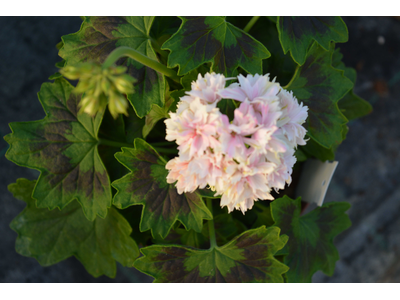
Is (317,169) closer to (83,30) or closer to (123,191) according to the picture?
(123,191)

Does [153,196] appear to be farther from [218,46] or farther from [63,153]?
[218,46]

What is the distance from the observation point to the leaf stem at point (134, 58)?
0.65 meters

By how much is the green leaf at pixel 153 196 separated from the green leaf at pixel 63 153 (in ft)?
0.34

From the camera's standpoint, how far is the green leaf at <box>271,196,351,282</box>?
116 centimetres

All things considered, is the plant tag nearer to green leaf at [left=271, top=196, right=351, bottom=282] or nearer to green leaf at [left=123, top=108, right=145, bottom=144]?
green leaf at [left=271, top=196, right=351, bottom=282]

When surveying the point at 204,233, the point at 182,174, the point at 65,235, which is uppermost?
the point at 182,174

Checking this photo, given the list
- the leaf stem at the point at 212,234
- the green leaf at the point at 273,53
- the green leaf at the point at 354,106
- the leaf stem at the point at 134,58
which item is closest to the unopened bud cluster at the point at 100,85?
the leaf stem at the point at 134,58

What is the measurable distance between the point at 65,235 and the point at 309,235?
3.05 ft

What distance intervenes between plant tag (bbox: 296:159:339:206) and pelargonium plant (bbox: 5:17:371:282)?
6 centimetres

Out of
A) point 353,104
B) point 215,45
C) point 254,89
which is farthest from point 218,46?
point 353,104

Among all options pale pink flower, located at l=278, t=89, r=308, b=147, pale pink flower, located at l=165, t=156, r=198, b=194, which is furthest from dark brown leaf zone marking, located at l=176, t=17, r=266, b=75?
pale pink flower, located at l=165, t=156, r=198, b=194

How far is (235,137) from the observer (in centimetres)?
71
